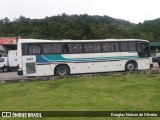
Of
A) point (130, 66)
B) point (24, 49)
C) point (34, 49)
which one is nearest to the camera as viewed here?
point (24, 49)

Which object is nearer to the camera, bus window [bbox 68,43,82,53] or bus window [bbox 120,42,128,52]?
bus window [bbox 68,43,82,53]

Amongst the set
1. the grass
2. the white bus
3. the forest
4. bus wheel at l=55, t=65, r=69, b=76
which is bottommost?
the grass

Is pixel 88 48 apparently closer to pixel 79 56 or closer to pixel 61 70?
pixel 79 56

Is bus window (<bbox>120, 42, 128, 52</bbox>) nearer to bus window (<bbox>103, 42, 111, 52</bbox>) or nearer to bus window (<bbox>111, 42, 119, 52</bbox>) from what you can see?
bus window (<bbox>111, 42, 119, 52</bbox>)

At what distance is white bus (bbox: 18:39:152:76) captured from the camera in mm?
23547

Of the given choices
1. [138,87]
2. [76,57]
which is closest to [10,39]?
[76,57]

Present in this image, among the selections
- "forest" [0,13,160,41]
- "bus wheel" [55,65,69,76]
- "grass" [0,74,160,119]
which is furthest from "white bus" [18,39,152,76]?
"forest" [0,13,160,41]

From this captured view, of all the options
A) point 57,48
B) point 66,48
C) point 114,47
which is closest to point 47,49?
point 57,48

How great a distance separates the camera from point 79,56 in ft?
82.0

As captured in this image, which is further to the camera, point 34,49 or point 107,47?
point 107,47

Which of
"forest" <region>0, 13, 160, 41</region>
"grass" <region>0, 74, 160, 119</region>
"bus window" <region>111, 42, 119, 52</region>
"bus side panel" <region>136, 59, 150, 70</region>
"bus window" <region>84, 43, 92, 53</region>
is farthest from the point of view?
"forest" <region>0, 13, 160, 41</region>

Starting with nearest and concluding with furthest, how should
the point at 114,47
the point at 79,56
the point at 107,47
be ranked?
the point at 79,56
the point at 107,47
the point at 114,47

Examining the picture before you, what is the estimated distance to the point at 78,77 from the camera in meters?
21.6

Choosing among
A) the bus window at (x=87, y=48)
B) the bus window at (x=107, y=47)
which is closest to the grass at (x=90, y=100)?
the bus window at (x=87, y=48)
